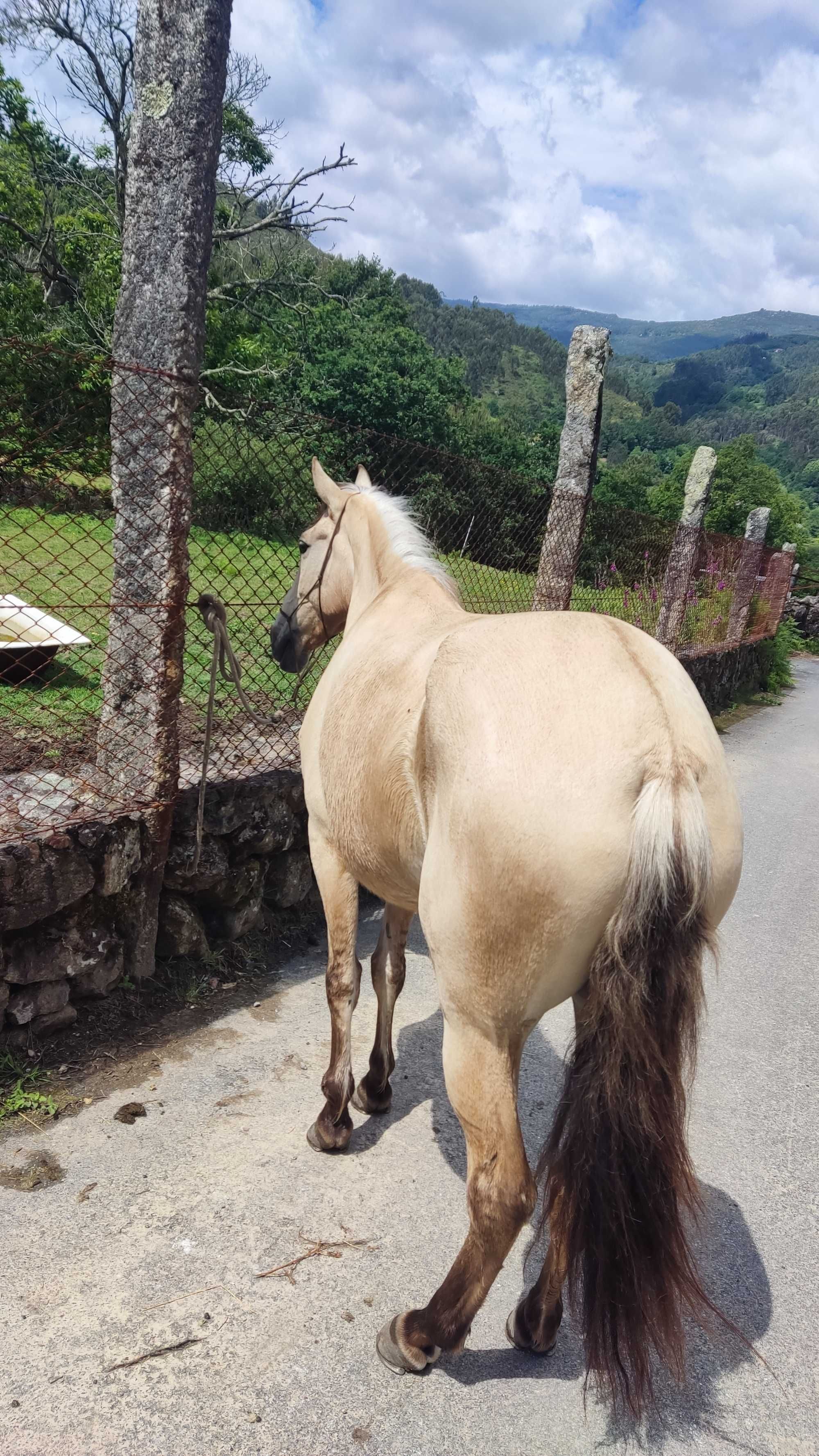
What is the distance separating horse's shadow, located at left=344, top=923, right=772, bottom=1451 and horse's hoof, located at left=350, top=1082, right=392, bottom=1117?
0.11 ft

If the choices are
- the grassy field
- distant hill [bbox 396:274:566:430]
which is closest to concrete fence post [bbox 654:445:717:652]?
the grassy field

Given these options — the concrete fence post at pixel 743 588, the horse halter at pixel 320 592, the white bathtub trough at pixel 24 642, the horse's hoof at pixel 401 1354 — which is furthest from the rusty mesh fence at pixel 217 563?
the concrete fence post at pixel 743 588

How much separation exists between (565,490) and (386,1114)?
156 inches

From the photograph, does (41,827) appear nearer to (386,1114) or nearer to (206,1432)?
(386,1114)

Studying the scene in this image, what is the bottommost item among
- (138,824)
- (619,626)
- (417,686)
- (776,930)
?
(776,930)

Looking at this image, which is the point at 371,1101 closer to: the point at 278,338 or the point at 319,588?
the point at 319,588

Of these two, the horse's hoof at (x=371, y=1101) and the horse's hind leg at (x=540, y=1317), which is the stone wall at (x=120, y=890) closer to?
the horse's hoof at (x=371, y=1101)

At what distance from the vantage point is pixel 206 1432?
1.80 metres

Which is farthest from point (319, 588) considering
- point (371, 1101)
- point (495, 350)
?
point (495, 350)

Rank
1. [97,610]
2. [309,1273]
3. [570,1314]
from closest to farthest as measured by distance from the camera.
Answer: [570,1314], [309,1273], [97,610]

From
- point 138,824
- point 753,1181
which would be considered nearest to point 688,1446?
point 753,1181

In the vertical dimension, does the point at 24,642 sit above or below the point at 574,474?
below

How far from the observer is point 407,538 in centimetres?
308

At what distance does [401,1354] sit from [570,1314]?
0.43 m
